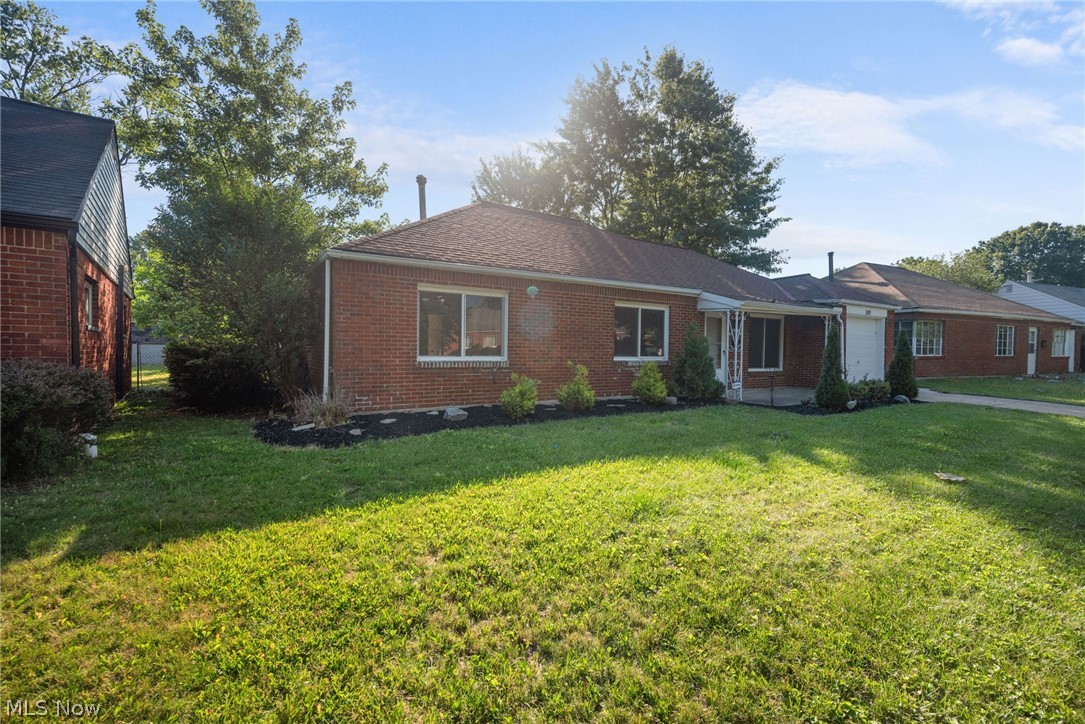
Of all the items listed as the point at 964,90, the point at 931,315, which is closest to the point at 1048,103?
Result: the point at 964,90

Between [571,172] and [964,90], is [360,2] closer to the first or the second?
[964,90]

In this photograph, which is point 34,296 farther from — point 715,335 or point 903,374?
point 903,374

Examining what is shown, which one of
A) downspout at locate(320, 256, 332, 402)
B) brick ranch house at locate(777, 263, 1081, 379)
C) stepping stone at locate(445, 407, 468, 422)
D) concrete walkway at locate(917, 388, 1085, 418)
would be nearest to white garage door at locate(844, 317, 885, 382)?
brick ranch house at locate(777, 263, 1081, 379)

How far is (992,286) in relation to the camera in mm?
36906

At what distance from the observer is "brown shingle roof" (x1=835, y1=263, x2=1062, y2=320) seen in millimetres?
19531

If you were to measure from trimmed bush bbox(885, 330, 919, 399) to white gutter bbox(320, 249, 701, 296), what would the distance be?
5056 mm

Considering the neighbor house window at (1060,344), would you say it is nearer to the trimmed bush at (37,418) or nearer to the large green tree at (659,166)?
the large green tree at (659,166)

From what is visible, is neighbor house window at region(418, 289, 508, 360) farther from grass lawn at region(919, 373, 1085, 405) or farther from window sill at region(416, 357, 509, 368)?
grass lawn at region(919, 373, 1085, 405)

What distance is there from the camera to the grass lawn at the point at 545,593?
223 centimetres

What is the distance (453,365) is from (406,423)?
1.96 metres

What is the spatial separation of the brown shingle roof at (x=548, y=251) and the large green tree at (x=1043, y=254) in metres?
58.4

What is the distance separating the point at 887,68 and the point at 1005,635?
9.71 meters

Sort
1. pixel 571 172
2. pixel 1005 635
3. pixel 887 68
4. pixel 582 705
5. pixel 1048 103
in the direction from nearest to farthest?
1. pixel 582 705
2. pixel 1005 635
3. pixel 1048 103
4. pixel 887 68
5. pixel 571 172

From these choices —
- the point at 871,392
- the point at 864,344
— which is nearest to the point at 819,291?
the point at 864,344
